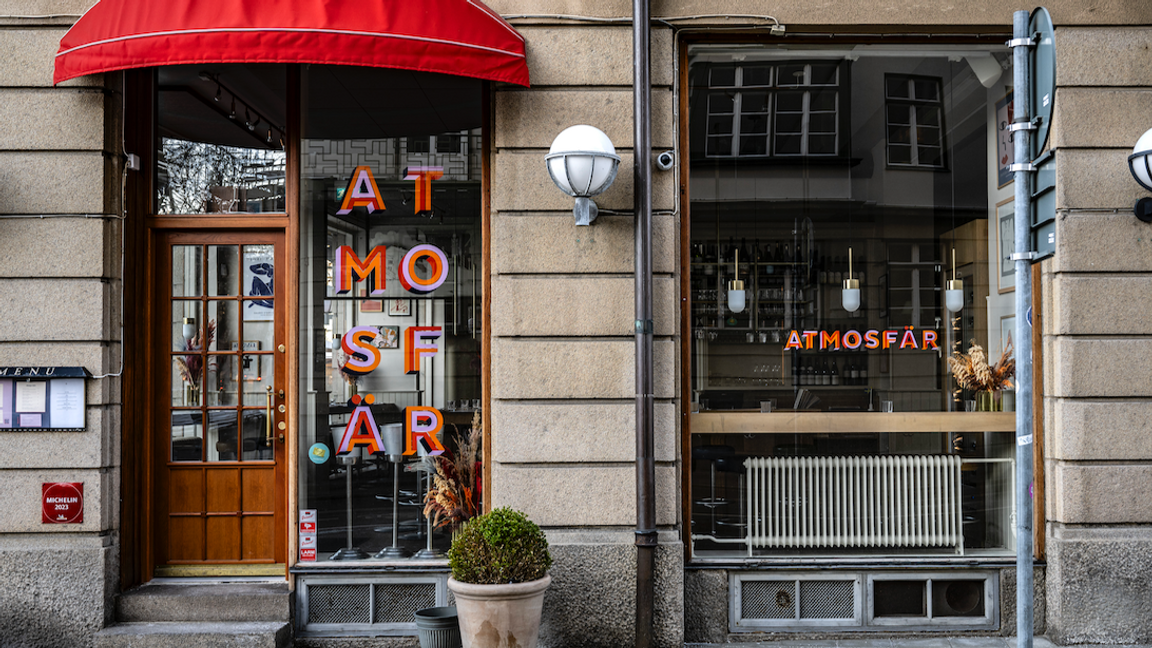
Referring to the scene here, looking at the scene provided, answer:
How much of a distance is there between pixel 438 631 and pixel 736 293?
398cm

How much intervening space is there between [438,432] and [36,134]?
143 inches

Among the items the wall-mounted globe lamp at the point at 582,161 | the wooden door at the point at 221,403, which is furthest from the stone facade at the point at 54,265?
the wall-mounted globe lamp at the point at 582,161

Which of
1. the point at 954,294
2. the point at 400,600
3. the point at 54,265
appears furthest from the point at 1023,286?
the point at 54,265

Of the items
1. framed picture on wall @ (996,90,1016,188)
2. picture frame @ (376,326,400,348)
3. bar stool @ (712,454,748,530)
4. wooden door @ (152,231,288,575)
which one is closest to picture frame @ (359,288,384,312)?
picture frame @ (376,326,400,348)

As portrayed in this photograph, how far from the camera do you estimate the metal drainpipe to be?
5641 mm

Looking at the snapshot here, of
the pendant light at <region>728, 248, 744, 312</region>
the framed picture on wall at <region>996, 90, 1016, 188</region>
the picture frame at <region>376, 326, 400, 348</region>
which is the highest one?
the framed picture on wall at <region>996, 90, 1016, 188</region>

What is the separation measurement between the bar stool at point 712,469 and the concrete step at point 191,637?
3250 millimetres

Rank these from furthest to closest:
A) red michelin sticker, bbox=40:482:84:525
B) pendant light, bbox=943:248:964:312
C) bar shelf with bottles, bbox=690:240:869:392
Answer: pendant light, bbox=943:248:964:312
bar shelf with bottles, bbox=690:240:869:392
red michelin sticker, bbox=40:482:84:525

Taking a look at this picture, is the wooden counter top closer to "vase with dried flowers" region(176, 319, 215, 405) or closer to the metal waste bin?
the metal waste bin

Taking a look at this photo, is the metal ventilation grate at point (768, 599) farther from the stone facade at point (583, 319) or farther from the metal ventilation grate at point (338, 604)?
the metal ventilation grate at point (338, 604)

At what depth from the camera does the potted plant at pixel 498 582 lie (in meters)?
5.12

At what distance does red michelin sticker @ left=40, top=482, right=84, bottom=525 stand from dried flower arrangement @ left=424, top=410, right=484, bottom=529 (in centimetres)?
246

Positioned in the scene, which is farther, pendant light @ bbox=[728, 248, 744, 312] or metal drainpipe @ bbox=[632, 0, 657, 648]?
pendant light @ bbox=[728, 248, 744, 312]

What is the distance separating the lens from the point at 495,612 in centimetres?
511
